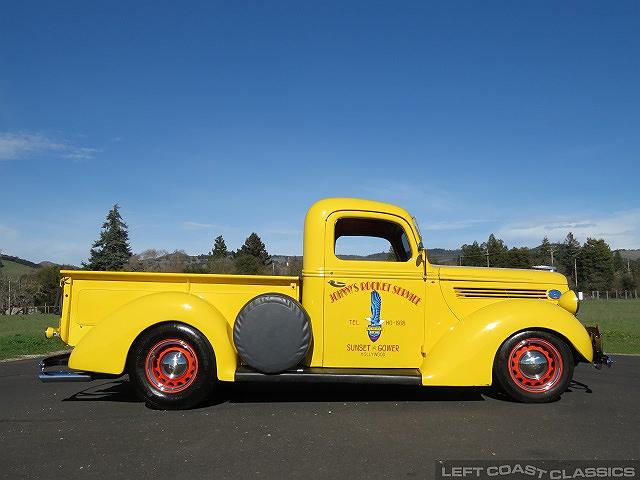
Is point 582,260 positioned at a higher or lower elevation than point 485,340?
higher

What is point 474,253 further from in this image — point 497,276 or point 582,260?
point 497,276

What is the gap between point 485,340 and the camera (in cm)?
527

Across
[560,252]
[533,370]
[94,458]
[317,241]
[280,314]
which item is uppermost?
[560,252]

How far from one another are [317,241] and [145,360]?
2.18 m

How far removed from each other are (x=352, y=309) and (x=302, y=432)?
61.9 inches

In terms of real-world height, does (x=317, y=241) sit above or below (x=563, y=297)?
above

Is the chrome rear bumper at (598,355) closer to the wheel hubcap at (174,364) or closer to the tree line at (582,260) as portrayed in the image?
the wheel hubcap at (174,364)

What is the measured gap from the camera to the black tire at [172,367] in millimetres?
5145

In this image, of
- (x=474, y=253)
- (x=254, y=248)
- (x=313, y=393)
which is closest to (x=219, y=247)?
(x=254, y=248)

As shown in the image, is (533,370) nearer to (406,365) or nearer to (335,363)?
(406,365)

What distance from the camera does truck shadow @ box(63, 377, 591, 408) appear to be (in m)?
5.59

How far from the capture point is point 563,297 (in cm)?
581

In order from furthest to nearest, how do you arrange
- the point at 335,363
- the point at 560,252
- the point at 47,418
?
the point at 560,252, the point at 335,363, the point at 47,418

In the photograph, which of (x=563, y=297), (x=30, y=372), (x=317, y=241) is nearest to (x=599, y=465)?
(x=563, y=297)
